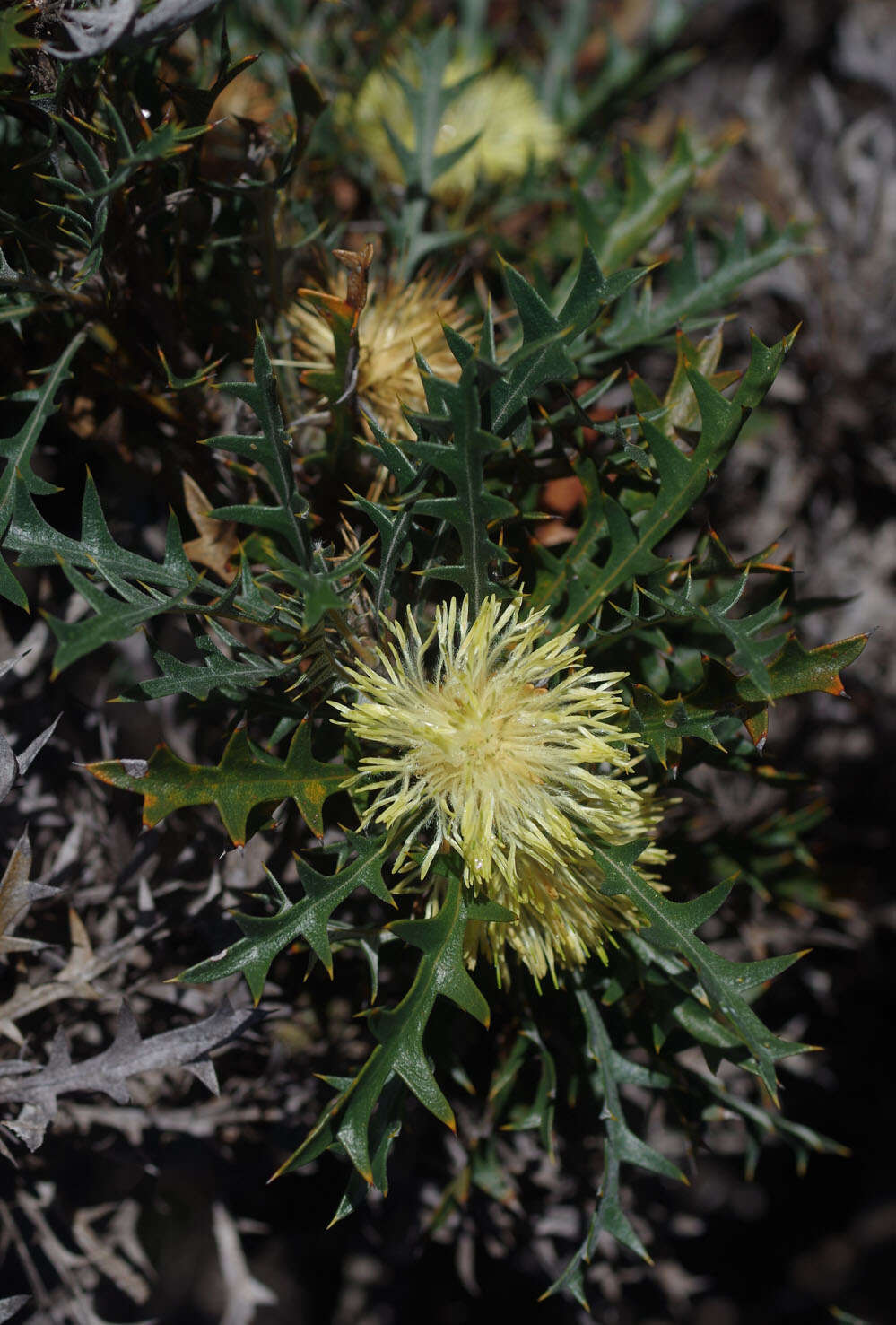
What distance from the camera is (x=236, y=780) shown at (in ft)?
2.34

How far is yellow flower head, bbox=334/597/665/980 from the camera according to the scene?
70cm

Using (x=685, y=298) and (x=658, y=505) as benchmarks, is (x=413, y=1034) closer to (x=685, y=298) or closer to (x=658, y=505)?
(x=658, y=505)

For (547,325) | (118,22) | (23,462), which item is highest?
(118,22)

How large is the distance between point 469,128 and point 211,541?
78 cm

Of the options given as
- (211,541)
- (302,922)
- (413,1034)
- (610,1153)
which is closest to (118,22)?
(211,541)

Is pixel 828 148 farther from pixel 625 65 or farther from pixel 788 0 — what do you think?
pixel 788 0

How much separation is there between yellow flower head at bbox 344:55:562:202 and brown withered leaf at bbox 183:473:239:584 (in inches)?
23.2

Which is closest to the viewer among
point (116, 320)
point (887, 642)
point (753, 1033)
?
point (753, 1033)

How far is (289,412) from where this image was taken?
91 cm

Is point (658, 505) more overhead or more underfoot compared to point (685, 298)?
more underfoot

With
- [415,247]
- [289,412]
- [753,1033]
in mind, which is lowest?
[753,1033]

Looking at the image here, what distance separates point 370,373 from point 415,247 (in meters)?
0.28

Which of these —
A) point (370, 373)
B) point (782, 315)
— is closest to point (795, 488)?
point (782, 315)

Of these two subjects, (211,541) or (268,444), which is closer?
(268,444)
